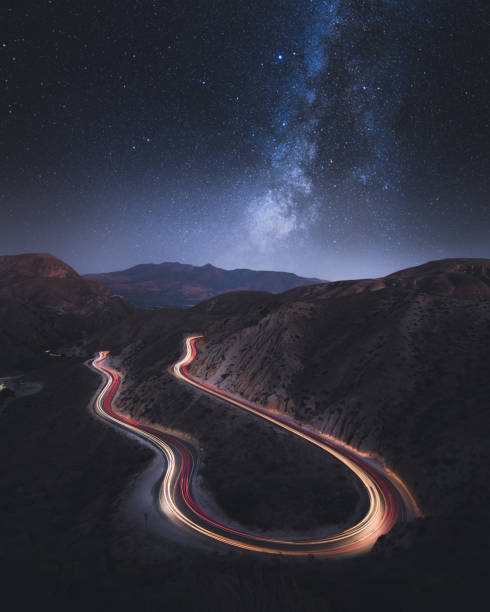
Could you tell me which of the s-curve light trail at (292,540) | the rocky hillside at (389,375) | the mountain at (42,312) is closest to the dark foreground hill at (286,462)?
the rocky hillside at (389,375)

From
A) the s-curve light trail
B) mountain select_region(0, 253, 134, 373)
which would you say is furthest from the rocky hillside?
mountain select_region(0, 253, 134, 373)

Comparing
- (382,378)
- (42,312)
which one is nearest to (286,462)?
(382,378)

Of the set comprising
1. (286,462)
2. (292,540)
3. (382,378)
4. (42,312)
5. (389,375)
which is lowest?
(292,540)

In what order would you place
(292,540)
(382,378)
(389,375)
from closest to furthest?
1. (292,540)
2. (382,378)
3. (389,375)

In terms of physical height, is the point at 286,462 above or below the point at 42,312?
below

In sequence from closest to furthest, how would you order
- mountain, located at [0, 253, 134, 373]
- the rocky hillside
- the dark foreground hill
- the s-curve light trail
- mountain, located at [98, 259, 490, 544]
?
1. the dark foreground hill
2. the s-curve light trail
3. mountain, located at [98, 259, 490, 544]
4. the rocky hillside
5. mountain, located at [0, 253, 134, 373]

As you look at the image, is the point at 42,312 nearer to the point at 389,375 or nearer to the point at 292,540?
the point at 389,375

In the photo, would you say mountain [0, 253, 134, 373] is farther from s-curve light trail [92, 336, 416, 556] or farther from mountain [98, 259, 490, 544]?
s-curve light trail [92, 336, 416, 556]

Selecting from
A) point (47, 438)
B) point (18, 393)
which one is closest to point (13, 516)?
point (47, 438)
